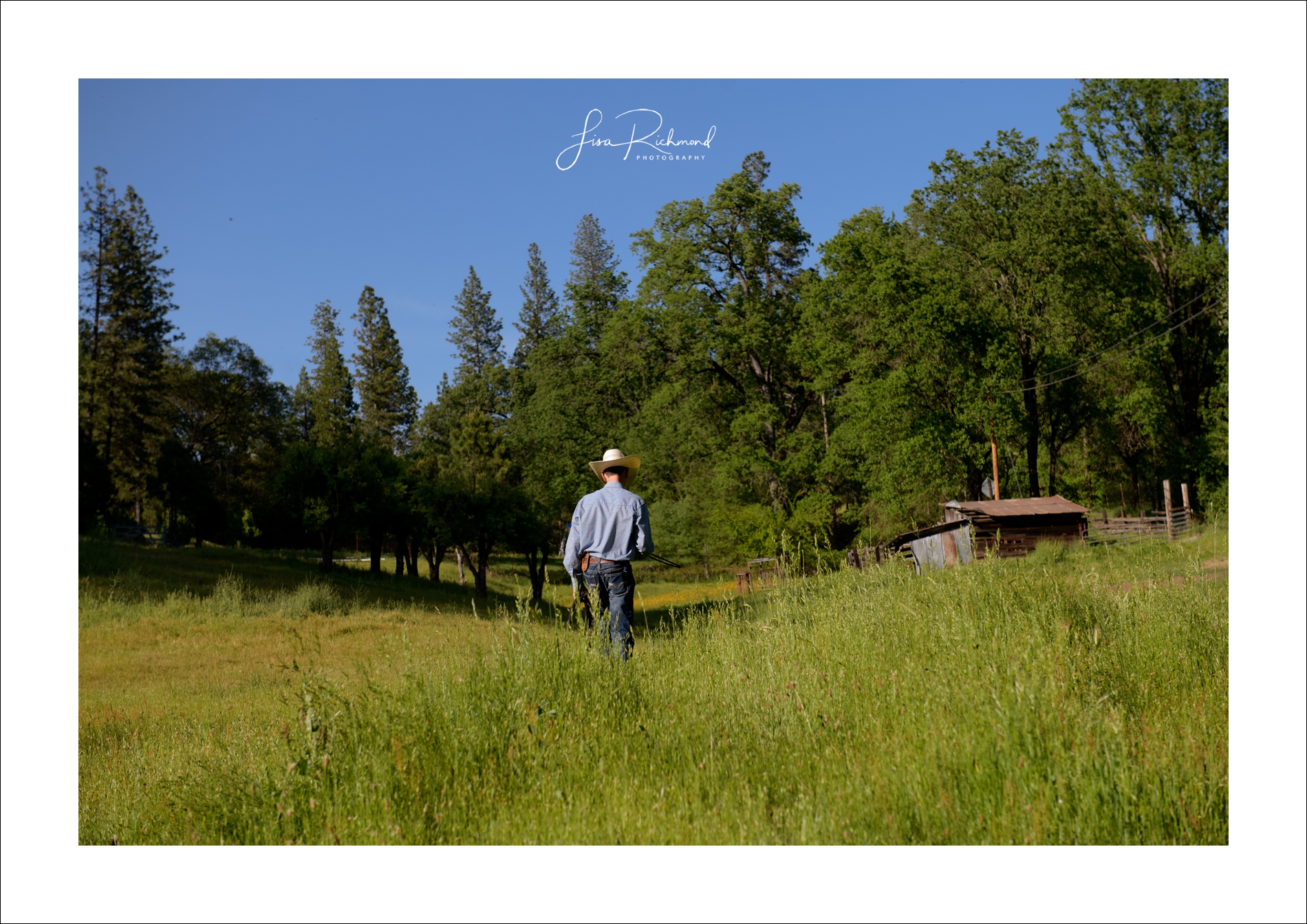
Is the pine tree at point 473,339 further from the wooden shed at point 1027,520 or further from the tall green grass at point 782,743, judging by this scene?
the tall green grass at point 782,743

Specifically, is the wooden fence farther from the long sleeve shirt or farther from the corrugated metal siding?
the long sleeve shirt

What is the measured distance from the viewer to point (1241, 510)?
13.5 ft

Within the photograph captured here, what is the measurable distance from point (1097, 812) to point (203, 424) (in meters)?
50.1

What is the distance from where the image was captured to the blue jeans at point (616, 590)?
5949mm

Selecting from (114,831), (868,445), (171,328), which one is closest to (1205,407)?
(868,445)

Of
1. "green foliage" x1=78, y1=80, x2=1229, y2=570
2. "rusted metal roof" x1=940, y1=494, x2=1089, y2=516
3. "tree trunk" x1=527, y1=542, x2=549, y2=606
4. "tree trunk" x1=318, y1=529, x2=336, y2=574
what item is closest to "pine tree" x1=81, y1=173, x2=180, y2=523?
"green foliage" x1=78, y1=80, x2=1229, y2=570

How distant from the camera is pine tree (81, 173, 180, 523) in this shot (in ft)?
57.3

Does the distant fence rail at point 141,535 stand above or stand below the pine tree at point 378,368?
below

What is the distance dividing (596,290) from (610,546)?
106 feet

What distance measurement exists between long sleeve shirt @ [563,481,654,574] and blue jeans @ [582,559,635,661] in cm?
8

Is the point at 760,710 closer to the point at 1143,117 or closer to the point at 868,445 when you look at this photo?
the point at 868,445

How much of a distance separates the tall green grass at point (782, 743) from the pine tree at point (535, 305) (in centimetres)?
4473

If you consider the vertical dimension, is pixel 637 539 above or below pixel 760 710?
above

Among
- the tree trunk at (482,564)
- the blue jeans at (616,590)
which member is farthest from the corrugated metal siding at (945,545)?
the blue jeans at (616,590)
